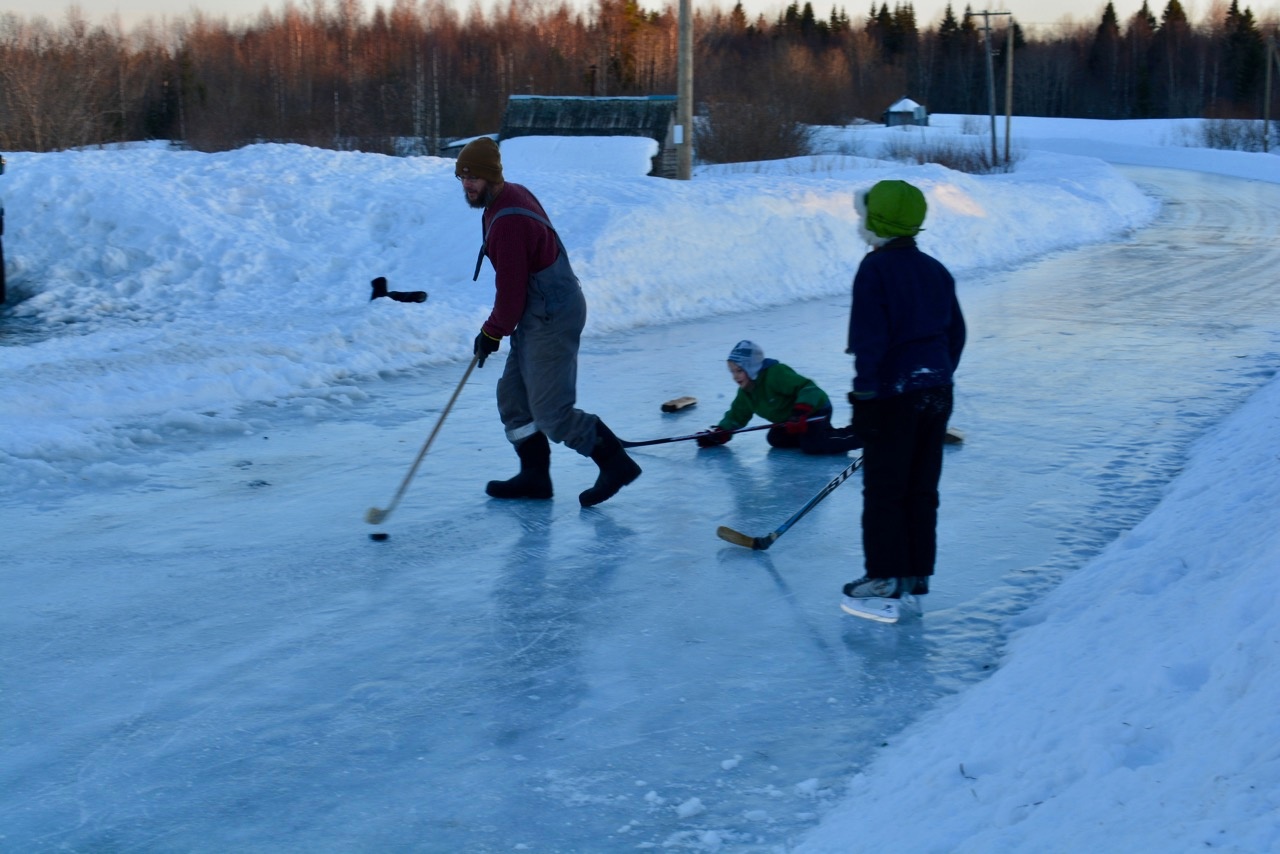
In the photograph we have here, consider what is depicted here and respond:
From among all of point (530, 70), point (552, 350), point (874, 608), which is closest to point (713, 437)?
point (552, 350)

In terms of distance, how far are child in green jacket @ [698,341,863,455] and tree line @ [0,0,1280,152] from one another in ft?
88.9

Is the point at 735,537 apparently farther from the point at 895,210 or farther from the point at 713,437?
the point at 713,437

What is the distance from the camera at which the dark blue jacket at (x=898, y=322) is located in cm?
420

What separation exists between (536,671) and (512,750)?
22.1 inches

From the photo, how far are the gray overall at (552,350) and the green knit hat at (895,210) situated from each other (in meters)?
1.69

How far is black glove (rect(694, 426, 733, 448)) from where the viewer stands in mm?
6949

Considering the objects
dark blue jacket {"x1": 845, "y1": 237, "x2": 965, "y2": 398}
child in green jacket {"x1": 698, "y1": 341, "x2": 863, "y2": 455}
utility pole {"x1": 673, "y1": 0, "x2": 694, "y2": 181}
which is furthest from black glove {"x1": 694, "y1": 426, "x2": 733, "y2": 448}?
utility pole {"x1": 673, "y1": 0, "x2": 694, "y2": 181}

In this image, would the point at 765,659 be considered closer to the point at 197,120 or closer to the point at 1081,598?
the point at 1081,598

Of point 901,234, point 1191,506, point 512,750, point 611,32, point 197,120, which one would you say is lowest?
point 512,750

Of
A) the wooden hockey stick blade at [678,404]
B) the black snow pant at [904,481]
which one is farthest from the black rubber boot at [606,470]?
the wooden hockey stick blade at [678,404]

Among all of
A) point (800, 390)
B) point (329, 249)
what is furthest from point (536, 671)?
point (329, 249)

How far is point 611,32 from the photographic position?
75750mm

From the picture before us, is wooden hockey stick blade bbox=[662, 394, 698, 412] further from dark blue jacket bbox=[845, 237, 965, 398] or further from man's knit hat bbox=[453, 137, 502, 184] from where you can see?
dark blue jacket bbox=[845, 237, 965, 398]

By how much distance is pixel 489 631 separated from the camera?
437cm
